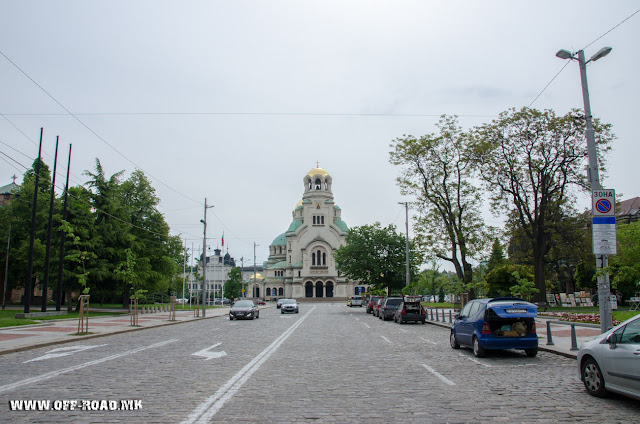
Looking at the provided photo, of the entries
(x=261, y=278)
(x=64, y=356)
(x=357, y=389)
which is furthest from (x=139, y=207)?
(x=261, y=278)

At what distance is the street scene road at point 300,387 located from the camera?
253 inches

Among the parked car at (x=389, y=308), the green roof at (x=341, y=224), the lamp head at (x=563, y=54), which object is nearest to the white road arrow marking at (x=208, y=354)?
the lamp head at (x=563, y=54)

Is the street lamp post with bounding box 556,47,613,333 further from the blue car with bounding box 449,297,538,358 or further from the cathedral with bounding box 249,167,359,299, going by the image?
the cathedral with bounding box 249,167,359,299

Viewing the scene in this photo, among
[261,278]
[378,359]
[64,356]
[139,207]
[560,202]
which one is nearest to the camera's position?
[378,359]

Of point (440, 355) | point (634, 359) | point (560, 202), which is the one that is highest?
point (560, 202)

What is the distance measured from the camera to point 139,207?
1812 inches

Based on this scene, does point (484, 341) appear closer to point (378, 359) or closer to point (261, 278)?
point (378, 359)

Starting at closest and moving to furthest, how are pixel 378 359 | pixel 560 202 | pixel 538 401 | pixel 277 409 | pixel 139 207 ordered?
pixel 277 409, pixel 538 401, pixel 378 359, pixel 560 202, pixel 139 207

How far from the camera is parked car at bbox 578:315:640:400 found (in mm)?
6750

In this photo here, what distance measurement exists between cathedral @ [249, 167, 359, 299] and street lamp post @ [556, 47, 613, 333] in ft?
280

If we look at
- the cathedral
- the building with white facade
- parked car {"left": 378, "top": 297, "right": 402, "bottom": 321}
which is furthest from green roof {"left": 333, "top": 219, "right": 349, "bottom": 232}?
parked car {"left": 378, "top": 297, "right": 402, "bottom": 321}

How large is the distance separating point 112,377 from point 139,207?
3907 centimetres

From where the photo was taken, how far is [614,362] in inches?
282

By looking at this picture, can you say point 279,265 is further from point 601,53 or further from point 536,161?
point 601,53
